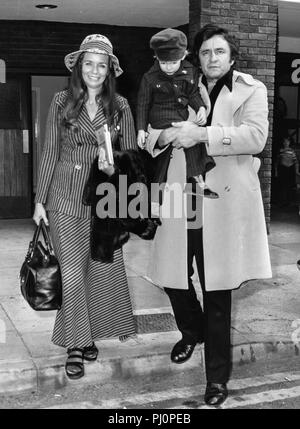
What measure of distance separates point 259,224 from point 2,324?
7.47ft

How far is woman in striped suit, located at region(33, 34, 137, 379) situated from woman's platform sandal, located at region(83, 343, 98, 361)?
0.20 ft

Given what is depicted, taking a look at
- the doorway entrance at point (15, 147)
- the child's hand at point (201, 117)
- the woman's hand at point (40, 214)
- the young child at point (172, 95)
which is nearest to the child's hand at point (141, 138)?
the young child at point (172, 95)

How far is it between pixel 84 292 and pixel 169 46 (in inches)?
63.4

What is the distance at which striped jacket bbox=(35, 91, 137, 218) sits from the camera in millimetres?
4016

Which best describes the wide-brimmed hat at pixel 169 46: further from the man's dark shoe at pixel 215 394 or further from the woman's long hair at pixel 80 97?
the man's dark shoe at pixel 215 394

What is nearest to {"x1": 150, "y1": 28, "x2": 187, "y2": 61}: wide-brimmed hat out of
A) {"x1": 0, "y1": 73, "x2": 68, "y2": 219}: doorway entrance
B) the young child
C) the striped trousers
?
the young child

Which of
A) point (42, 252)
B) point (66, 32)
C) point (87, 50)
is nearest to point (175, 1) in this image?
point (66, 32)

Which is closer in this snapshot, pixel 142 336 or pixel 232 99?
pixel 232 99

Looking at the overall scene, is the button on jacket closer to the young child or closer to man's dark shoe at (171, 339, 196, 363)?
the young child

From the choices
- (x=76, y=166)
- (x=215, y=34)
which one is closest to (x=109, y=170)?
(x=76, y=166)

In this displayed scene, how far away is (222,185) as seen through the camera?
3.73 meters

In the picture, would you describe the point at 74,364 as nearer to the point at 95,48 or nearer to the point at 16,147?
the point at 95,48

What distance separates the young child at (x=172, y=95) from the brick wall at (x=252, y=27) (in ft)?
14.2

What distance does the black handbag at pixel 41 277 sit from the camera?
13.0 feet
